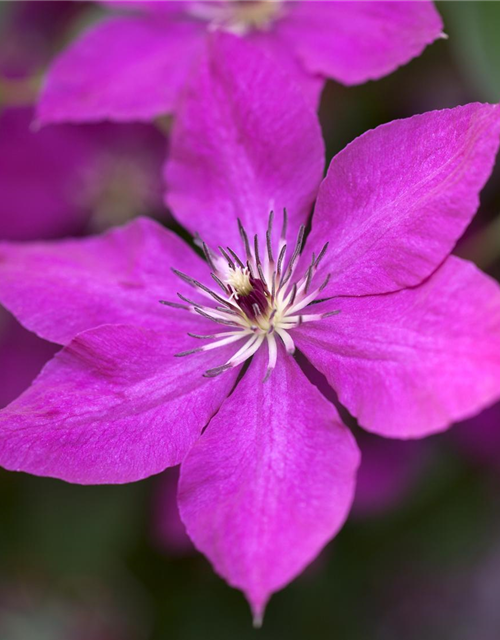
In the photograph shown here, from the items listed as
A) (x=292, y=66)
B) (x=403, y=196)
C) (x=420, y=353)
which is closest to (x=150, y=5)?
(x=292, y=66)

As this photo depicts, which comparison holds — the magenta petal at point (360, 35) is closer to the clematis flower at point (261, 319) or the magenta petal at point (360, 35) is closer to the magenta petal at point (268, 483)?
the clematis flower at point (261, 319)

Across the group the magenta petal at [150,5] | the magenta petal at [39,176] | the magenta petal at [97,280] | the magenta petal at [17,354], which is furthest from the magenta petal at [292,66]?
the magenta petal at [17,354]

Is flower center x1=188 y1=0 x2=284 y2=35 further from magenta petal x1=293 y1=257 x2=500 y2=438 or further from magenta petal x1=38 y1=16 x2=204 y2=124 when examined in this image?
magenta petal x1=293 y1=257 x2=500 y2=438

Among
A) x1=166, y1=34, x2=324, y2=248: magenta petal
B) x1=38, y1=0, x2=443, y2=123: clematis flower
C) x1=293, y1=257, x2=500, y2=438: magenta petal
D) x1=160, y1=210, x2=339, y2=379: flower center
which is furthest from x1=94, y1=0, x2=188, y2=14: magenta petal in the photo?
x1=293, y1=257, x2=500, y2=438: magenta petal

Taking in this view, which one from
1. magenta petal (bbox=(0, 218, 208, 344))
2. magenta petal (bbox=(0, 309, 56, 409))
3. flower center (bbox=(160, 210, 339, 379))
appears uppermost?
flower center (bbox=(160, 210, 339, 379))

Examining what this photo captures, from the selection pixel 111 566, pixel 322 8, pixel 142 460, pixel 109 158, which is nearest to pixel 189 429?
pixel 142 460

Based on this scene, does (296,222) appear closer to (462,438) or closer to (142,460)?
(142,460)
